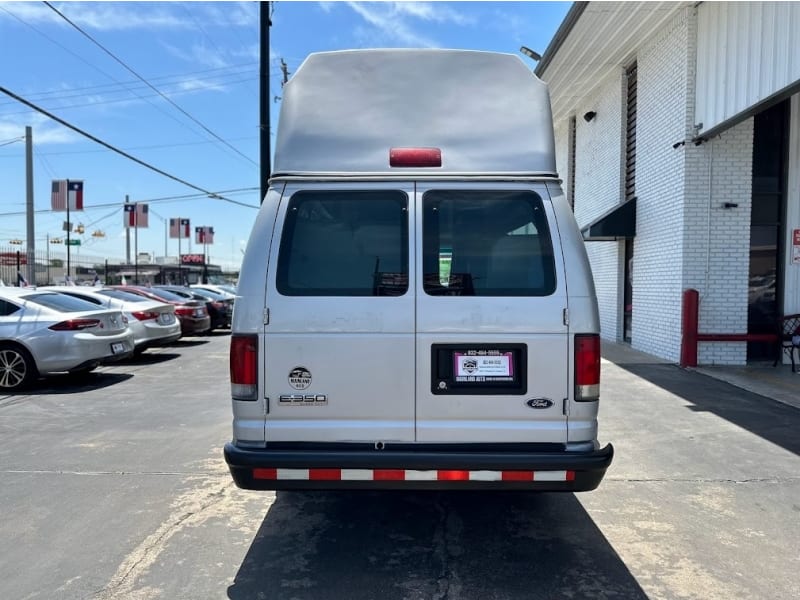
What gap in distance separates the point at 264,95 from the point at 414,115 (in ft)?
37.3

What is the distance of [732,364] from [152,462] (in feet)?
30.4

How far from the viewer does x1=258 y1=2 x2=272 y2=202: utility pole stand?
13961mm

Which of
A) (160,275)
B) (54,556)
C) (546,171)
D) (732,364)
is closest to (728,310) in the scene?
(732,364)

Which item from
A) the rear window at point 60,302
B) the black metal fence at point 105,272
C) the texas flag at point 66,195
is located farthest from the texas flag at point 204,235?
the rear window at point 60,302

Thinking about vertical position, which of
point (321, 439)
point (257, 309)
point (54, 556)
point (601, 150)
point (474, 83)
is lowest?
point (54, 556)

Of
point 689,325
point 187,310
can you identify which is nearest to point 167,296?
point 187,310


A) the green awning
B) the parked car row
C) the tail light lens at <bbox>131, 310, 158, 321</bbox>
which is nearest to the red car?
the tail light lens at <bbox>131, 310, 158, 321</bbox>

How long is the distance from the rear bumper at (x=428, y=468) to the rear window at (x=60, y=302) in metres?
7.30

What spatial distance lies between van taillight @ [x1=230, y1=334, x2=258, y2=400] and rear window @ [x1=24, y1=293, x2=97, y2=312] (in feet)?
23.4

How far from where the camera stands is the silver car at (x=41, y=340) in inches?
344

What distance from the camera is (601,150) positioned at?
1538cm

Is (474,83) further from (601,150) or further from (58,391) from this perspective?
(601,150)

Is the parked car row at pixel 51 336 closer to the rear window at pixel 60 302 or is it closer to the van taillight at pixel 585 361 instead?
the rear window at pixel 60 302

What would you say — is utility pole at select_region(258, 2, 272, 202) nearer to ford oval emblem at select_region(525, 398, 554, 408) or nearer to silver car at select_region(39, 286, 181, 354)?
silver car at select_region(39, 286, 181, 354)
